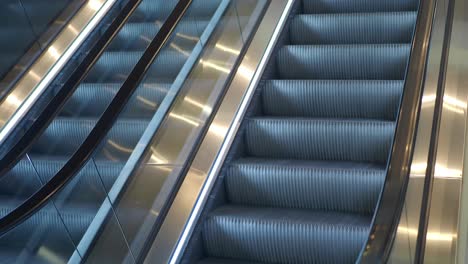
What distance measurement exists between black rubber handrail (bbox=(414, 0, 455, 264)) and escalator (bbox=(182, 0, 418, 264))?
299mm

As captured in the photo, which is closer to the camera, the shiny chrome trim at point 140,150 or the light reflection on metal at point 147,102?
the shiny chrome trim at point 140,150

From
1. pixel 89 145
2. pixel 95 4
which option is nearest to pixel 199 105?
pixel 89 145

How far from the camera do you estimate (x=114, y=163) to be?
352 centimetres

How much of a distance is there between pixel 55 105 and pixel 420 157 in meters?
2.01

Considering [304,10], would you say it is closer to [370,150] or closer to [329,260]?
[370,150]

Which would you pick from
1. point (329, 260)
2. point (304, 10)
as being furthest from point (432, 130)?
point (304, 10)

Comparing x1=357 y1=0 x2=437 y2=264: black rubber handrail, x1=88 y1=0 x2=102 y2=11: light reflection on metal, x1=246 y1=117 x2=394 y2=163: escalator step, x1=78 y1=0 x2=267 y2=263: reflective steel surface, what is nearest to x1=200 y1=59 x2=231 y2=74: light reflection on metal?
x1=78 y1=0 x2=267 y2=263: reflective steel surface

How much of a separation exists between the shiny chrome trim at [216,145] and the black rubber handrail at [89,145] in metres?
0.72

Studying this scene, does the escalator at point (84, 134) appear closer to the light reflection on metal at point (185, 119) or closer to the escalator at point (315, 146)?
the light reflection on metal at point (185, 119)

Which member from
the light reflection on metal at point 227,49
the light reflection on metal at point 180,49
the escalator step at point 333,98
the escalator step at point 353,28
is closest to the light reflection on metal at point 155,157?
the light reflection on metal at point 180,49

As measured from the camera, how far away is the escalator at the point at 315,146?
3.89 meters

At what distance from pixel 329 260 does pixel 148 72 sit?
1496 millimetres

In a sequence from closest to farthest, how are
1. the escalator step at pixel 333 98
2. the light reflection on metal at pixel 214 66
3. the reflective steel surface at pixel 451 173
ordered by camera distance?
the reflective steel surface at pixel 451 173 → the light reflection on metal at pixel 214 66 → the escalator step at pixel 333 98

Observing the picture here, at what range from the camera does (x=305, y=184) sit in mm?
4137
